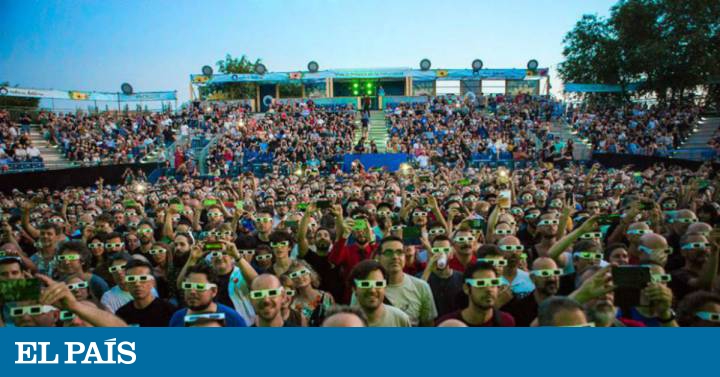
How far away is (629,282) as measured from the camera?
8.57 ft

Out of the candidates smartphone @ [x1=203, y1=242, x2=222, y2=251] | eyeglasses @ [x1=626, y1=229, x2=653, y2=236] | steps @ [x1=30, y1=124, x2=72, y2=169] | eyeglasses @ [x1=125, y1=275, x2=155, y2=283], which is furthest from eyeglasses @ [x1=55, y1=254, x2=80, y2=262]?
steps @ [x1=30, y1=124, x2=72, y2=169]

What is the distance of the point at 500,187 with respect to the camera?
978 centimetres

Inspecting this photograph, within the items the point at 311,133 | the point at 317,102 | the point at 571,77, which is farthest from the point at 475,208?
the point at 317,102

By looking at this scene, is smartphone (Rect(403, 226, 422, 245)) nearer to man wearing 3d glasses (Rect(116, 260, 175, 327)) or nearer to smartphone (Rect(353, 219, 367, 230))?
smartphone (Rect(353, 219, 367, 230))

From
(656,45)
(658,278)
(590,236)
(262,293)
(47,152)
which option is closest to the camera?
(658,278)

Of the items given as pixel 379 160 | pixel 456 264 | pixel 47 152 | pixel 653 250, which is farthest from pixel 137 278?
pixel 47 152

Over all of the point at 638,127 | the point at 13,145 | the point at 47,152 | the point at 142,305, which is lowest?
the point at 142,305

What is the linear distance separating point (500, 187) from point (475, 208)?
234 cm

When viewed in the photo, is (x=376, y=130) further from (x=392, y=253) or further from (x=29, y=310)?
(x=29, y=310)

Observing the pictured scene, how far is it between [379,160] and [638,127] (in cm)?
1339

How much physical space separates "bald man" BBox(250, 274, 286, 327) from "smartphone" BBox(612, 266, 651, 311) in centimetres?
231

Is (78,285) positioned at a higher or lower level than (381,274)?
lower

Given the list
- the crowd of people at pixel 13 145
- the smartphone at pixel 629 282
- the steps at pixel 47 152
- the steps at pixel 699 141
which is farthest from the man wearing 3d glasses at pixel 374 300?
the steps at pixel 47 152

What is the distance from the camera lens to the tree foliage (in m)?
19.2
